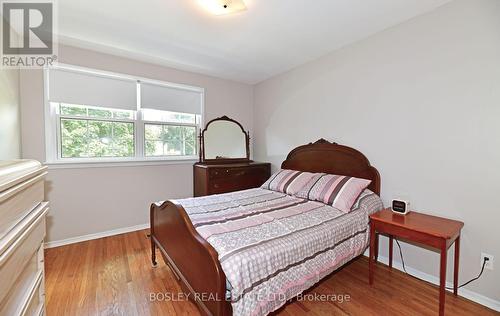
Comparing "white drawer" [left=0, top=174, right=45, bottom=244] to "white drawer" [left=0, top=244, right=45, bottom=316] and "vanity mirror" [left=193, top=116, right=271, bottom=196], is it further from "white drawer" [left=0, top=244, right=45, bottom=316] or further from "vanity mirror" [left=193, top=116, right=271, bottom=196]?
"vanity mirror" [left=193, top=116, right=271, bottom=196]

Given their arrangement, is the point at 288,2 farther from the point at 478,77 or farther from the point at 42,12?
the point at 42,12

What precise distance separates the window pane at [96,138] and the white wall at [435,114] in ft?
9.37

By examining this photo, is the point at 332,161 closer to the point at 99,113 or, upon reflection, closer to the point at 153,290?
the point at 153,290

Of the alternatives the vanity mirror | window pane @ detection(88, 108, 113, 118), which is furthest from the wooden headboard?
window pane @ detection(88, 108, 113, 118)

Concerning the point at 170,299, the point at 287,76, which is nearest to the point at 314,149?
the point at 287,76

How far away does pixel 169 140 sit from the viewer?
3490 mm

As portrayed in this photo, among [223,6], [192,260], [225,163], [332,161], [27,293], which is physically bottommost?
[192,260]

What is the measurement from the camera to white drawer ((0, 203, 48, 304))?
69 centimetres

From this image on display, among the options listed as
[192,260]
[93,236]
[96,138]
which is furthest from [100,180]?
[192,260]

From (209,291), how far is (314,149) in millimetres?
2256

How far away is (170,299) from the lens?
1799 millimetres

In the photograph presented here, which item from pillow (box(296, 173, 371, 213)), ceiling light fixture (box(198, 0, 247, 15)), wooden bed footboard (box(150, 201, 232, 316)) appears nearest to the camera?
wooden bed footboard (box(150, 201, 232, 316))

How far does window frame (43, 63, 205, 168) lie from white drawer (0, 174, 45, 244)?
193 centimetres

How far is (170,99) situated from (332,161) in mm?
2560
